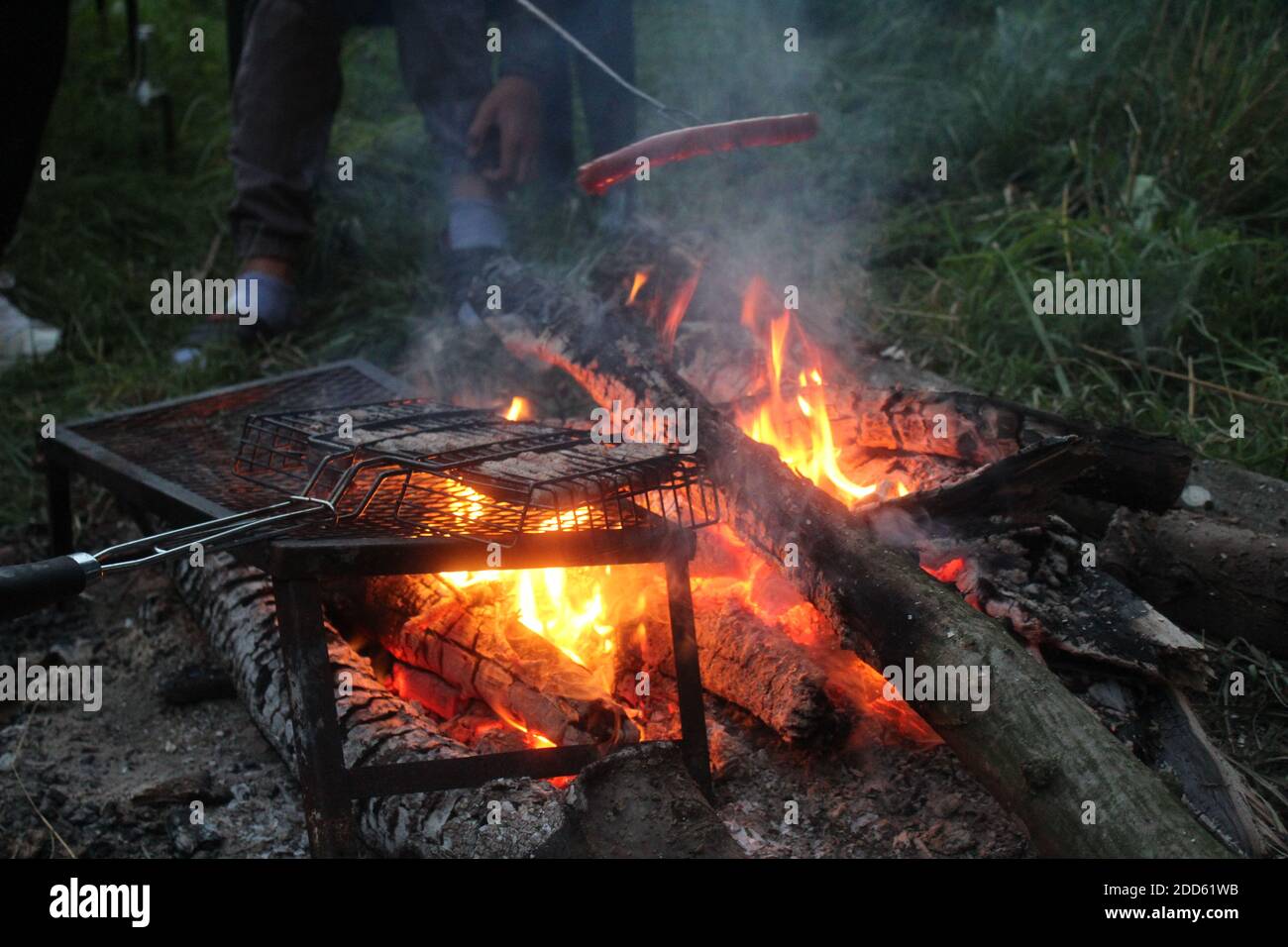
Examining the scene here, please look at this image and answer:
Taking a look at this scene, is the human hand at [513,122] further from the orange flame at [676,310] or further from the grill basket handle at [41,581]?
the grill basket handle at [41,581]

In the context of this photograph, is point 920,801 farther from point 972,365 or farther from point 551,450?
point 972,365

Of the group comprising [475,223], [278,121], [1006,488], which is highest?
[278,121]

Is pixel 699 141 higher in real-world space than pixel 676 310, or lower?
higher

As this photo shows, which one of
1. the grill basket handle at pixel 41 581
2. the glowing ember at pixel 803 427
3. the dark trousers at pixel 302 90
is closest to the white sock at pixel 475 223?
the dark trousers at pixel 302 90

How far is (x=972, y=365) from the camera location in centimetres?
432

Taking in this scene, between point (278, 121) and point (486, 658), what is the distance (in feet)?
Result: 10.0

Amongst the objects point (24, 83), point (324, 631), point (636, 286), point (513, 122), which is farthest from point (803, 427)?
point (24, 83)

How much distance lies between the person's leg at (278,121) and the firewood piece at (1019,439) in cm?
285

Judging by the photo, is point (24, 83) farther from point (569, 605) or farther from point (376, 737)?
point (376, 737)

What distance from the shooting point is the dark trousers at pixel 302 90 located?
190 inches

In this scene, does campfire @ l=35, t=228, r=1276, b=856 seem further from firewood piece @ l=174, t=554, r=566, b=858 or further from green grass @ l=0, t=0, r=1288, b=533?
green grass @ l=0, t=0, r=1288, b=533

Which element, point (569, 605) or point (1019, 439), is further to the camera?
point (569, 605)

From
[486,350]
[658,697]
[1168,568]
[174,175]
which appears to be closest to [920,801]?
[658,697]

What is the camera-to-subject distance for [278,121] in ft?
15.9
